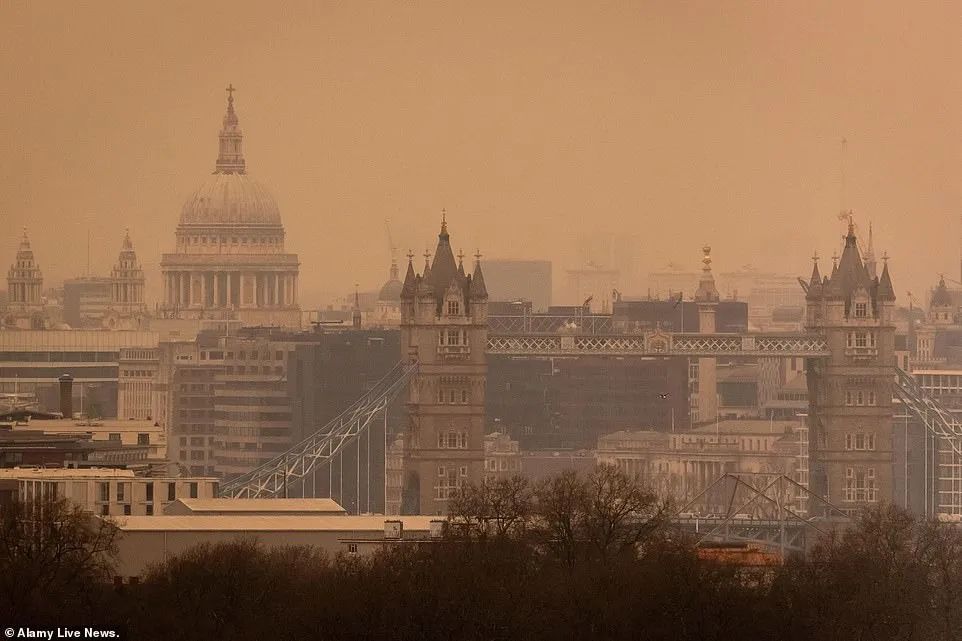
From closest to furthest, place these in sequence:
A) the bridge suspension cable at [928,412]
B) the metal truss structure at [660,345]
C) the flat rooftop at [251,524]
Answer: the flat rooftop at [251,524]
the metal truss structure at [660,345]
the bridge suspension cable at [928,412]

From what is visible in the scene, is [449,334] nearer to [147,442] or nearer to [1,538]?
[147,442]

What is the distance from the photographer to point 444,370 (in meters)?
186

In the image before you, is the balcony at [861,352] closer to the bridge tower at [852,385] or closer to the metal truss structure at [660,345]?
the bridge tower at [852,385]

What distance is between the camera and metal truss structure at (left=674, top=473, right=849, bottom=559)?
150 metres

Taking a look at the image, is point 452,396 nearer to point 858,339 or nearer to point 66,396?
point 66,396

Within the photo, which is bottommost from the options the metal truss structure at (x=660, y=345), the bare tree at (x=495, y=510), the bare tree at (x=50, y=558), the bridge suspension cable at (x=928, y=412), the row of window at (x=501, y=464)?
the bare tree at (x=50, y=558)

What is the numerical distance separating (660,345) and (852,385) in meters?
10.4

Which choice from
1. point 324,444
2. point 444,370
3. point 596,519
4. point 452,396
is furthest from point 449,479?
point 596,519

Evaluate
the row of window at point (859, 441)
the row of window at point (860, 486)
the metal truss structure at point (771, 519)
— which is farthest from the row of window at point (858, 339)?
the metal truss structure at point (771, 519)

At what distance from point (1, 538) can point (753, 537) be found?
39.2 metres

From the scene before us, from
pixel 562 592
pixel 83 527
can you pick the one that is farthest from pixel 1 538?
pixel 562 592

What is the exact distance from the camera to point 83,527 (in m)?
122

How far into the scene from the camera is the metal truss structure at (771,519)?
492 ft

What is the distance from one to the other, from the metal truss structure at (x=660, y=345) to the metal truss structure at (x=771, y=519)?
7525mm
